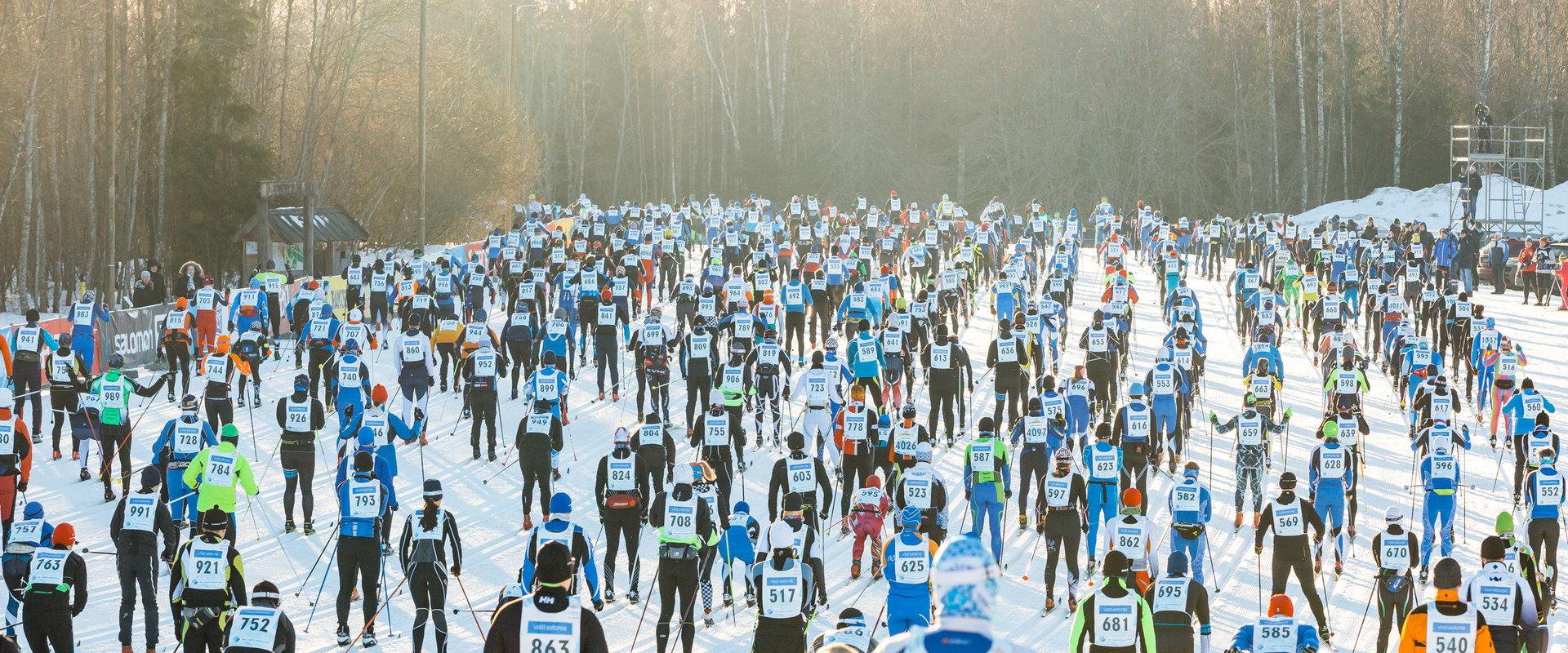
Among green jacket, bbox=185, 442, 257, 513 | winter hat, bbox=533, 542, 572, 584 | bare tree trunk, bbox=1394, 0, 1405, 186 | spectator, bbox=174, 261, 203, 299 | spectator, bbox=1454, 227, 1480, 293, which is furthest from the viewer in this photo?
bare tree trunk, bbox=1394, 0, 1405, 186

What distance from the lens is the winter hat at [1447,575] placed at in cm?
888

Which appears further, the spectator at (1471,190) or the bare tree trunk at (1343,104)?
the bare tree trunk at (1343,104)

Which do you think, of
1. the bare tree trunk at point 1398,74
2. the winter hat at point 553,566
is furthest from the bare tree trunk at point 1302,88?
the winter hat at point 553,566

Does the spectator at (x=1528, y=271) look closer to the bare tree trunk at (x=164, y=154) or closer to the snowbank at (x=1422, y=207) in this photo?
the snowbank at (x=1422, y=207)

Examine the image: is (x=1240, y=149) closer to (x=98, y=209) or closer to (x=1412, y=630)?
(x=98, y=209)

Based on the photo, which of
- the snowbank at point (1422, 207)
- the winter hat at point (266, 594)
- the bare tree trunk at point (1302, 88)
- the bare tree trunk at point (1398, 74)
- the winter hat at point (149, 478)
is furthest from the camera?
the bare tree trunk at point (1302, 88)

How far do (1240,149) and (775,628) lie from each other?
56411 millimetres

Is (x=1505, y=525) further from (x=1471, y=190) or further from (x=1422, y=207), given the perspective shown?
(x=1422, y=207)

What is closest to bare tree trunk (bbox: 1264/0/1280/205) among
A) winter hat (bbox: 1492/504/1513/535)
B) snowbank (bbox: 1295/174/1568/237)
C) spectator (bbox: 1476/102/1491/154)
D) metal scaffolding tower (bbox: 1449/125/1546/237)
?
snowbank (bbox: 1295/174/1568/237)

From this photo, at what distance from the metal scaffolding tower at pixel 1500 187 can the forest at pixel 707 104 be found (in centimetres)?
242

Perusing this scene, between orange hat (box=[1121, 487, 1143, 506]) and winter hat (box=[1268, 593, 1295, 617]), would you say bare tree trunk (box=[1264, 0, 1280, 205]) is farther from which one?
winter hat (box=[1268, 593, 1295, 617])

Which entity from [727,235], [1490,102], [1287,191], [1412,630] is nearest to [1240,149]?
[1287,191]

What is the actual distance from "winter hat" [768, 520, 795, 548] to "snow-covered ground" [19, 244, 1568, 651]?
1.75 metres

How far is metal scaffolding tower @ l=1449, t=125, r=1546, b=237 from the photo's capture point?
42.6m
